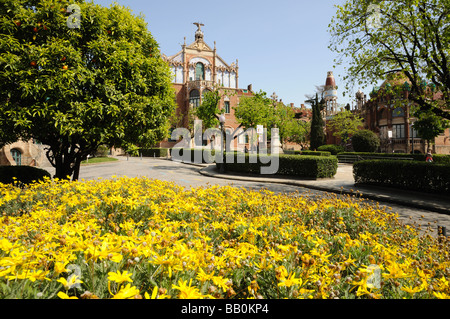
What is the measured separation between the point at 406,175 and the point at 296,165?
6.35 m

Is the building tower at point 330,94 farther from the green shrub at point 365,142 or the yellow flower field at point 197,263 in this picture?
the yellow flower field at point 197,263

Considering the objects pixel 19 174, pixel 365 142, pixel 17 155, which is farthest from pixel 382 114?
pixel 17 155

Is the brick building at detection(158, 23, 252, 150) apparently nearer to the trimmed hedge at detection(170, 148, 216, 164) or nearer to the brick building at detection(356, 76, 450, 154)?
the trimmed hedge at detection(170, 148, 216, 164)

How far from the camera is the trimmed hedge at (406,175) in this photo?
10250mm

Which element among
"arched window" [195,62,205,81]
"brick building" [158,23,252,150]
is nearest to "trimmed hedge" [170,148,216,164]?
"brick building" [158,23,252,150]

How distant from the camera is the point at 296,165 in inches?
660

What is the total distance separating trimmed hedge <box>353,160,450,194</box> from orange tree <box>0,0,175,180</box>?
10574 millimetres

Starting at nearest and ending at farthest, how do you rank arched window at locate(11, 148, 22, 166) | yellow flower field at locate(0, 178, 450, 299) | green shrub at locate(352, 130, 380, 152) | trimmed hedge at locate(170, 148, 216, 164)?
1. yellow flower field at locate(0, 178, 450, 299)
2. arched window at locate(11, 148, 22, 166)
3. trimmed hedge at locate(170, 148, 216, 164)
4. green shrub at locate(352, 130, 380, 152)

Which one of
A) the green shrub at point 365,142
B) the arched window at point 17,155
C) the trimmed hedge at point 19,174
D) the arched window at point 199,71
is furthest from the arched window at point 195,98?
the trimmed hedge at point 19,174

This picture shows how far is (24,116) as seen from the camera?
7234mm

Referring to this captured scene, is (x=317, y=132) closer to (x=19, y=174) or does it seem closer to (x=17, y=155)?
(x=17, y=155)

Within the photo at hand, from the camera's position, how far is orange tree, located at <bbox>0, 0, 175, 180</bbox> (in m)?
7.29
